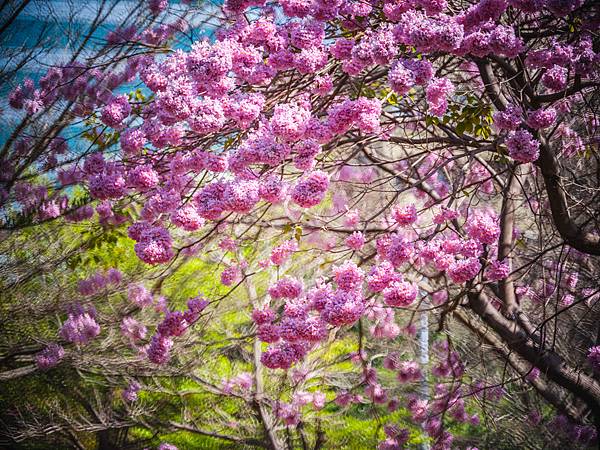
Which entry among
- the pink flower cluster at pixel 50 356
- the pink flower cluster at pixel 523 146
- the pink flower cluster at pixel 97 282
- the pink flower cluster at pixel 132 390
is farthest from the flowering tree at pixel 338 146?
the pink flower cluster at pixel 132 390

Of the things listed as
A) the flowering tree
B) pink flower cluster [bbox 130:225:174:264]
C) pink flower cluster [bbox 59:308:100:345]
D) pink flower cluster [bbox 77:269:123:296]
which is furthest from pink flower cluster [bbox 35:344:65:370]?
pink flower cluster [bbox 130:225:174:264]

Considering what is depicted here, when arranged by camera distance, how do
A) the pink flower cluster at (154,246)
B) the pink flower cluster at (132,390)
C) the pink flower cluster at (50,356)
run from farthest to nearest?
the pink flower cluster at (132,390) → the pink flower cluster at (50,356) → the pink flower cluster at (154,246)

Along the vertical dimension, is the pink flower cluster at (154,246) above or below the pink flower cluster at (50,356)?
above

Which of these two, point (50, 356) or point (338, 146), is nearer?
point (338, 146)

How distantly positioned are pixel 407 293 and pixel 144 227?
133 centimetres

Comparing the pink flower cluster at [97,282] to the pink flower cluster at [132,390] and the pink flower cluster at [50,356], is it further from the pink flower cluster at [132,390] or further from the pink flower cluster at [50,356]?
the pink flower cluster at [132,390]

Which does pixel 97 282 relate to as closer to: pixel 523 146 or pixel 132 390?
pixel 132 390

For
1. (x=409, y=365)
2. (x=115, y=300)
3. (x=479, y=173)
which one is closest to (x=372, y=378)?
(x=409, y=365)

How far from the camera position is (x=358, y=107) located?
205 centimetres

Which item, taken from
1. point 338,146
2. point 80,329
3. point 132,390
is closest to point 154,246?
point 338,146

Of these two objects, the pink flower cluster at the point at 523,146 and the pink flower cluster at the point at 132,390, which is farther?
the pink flower cluster at the point at 132,390

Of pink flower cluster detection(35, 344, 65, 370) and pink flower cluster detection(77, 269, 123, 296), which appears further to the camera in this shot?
pink flower cluster detection(77, 269, 123, 296)

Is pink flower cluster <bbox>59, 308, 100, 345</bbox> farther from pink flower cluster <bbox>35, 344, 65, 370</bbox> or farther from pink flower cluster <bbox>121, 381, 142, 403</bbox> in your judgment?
pink flower cluster <bbox>121, 381, 142, 403</bbox>

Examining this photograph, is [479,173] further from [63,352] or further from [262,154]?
[63,352]
